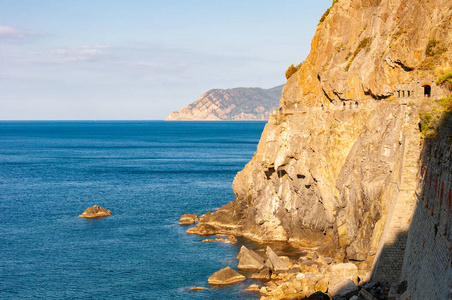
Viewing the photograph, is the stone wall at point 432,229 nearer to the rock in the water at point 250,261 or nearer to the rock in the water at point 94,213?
the rock in the water at point 250,261

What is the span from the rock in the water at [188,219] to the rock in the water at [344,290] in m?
38.5

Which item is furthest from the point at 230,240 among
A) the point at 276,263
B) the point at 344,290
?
the point at 344,290

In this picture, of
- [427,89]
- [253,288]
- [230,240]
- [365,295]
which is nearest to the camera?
[365,295]

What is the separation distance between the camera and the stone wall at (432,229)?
28.3 m

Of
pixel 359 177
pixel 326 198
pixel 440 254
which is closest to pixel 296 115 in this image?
pixel 326 198

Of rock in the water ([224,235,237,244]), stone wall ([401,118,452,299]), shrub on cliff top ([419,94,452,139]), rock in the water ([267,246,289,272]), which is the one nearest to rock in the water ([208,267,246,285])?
rock in the water ([267,246,289,272])

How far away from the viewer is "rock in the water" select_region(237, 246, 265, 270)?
192 ft

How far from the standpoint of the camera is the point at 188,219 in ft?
271

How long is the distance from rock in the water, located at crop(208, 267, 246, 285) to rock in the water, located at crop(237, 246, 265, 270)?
3.30 m

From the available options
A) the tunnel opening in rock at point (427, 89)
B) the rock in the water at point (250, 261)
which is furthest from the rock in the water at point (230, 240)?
the tunnel opening in rock at point (427, 89)

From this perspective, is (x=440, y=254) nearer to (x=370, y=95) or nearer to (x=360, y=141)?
(x=360, y=141)

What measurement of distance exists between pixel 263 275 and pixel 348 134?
18674 millimetres

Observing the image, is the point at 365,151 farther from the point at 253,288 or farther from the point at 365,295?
the point at 253,288

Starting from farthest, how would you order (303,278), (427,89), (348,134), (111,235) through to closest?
(111,235) → (348,134) → (427,89) → (303,278)
